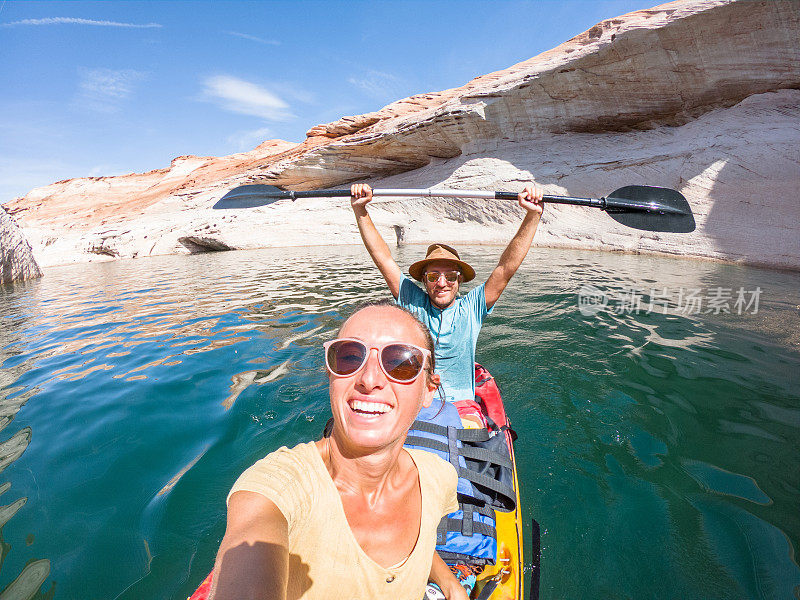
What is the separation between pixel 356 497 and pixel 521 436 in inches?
96.5

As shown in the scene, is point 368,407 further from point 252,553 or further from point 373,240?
point 373,240

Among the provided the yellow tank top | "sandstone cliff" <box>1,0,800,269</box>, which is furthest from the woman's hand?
"sandstone cliff" <box>1,0,800,269</box>

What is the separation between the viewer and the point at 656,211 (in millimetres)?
3893

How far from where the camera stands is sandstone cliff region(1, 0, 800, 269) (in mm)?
11602

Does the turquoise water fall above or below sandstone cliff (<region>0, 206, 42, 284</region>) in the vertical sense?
below

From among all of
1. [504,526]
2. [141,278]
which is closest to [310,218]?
[141,278]

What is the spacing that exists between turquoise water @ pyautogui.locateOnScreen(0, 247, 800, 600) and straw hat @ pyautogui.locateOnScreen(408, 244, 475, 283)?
1.56 m

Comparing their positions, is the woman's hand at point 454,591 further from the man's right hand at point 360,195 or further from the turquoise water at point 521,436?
the man's right hand at point 360,195

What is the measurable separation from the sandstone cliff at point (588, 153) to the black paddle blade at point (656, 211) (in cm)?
1036

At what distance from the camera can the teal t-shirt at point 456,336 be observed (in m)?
3.04

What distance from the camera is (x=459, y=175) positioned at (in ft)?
59.8

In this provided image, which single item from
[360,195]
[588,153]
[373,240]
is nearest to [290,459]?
[373,240]

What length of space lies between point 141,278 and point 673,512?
47.2 ft

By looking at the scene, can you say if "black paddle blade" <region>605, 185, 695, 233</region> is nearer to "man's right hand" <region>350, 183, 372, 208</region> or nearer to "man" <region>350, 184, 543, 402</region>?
"man" <region>350, 184, 543, 402</region>
